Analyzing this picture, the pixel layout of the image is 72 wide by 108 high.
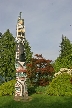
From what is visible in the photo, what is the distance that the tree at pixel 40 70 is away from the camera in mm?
30281

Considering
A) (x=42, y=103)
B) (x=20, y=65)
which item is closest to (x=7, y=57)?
(x=20, y=65)

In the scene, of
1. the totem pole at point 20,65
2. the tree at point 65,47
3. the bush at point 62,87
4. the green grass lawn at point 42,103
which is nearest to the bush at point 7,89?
the totem pole at point 20,65

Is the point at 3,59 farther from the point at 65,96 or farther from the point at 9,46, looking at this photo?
the point at 65,96

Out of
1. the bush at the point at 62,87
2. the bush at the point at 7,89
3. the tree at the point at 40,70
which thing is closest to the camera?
the bush at the point at 62,87

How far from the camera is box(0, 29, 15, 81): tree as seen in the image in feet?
149

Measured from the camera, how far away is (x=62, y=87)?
22.5m

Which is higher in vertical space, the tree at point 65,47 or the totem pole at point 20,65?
the tree at point 65,47

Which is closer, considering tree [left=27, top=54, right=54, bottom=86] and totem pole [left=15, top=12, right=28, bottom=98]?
totem pole [left=15, top=12, right=28, bottom=98]

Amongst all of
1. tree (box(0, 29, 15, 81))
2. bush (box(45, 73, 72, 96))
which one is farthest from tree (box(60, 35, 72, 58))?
bush (box(45, 73, 72, 96))

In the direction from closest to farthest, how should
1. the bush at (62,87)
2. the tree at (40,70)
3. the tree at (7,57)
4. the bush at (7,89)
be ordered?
the bush at (62,87)
the bush at (7,89)
the tree at (40,70)
the tree at (7,57)

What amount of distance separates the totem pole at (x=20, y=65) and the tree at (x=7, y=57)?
2317cm

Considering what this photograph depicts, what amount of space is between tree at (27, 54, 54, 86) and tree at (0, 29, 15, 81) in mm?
13858

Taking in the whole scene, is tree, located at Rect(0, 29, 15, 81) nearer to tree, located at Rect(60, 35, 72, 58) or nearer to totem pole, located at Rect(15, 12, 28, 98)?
tree, located at Rect(60, 35, 72, 58)

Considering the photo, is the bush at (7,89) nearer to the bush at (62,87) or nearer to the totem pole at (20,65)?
the totem pole at (20,65)
